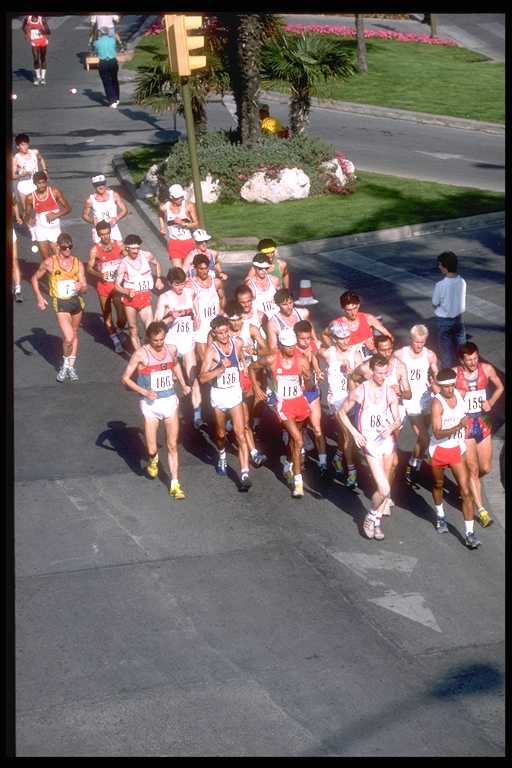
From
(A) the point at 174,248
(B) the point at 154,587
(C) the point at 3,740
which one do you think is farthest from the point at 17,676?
(A) the point at 174,248

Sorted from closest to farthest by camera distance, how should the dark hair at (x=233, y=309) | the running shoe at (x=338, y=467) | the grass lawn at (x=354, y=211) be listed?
the dark hair at (x=233, y=309)
the running shoe at (x=338, y=467)
the grass lawn at (x=354, y=211)

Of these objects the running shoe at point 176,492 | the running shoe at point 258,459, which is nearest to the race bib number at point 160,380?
the running shoe at point 176,492

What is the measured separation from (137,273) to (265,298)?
1915 mm

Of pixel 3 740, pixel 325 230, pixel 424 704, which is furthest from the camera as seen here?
pixel 325 230

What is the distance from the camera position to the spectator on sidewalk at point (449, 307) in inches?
638

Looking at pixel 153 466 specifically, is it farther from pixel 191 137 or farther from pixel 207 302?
pixel 191 137

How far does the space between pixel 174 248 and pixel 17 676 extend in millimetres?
9426

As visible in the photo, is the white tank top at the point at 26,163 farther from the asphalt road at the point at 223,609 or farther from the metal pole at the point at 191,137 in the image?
the asphalt road at the point at 223,609

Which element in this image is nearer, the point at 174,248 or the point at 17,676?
the point at 17,676

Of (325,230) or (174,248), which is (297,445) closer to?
(174,248)

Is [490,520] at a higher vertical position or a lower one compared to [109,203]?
lower

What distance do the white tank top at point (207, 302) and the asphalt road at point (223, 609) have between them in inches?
56.2
